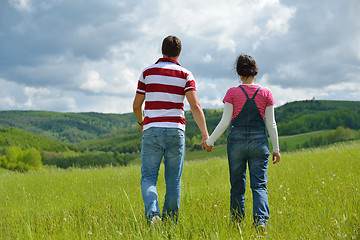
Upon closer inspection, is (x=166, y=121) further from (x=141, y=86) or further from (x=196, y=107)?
(x=141, y=86)

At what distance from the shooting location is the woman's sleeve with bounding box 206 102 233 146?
413 centimetres

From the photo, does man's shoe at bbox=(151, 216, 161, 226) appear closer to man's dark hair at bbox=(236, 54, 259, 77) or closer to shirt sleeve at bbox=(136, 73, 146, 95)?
shirt sleeve at bbox=(136, 73, 146, 95)

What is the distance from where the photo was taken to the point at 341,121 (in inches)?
7111

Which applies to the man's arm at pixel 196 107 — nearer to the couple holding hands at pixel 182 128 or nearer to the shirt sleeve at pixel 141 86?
the couple holding hands at pixel 182 128

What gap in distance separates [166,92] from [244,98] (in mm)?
1189

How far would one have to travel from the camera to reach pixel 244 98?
13.8 feet

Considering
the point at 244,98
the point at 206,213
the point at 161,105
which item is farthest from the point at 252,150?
the point at 161,105

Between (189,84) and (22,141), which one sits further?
(22,141)

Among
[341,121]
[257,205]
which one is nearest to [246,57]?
[257,205]

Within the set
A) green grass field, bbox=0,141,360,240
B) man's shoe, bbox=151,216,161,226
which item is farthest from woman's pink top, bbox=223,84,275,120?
man's shoe, bbox=151,216,161,226

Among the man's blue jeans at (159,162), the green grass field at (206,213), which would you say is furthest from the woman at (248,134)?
the man's blue jeans at (159,162)

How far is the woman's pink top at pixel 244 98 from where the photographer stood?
166 inches

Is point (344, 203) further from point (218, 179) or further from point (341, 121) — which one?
point (341, 121)

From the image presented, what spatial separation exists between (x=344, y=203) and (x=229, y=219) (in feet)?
5.85
